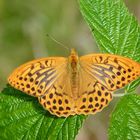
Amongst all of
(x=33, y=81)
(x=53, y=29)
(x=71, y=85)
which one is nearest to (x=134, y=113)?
(x=71, y=85)

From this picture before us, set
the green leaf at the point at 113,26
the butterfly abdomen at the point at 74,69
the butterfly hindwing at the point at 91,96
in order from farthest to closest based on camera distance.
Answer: the green leaf at the point at 113,26 < the butterfly abdomen at the point at 74,69 < the butterfly hindwing at the point at 91,96

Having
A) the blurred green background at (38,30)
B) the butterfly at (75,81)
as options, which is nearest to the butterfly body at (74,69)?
the butterfly at (75,81)

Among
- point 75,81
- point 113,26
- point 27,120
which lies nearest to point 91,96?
point 75,81

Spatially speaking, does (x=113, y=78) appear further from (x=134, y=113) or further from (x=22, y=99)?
(x=22, y=99)

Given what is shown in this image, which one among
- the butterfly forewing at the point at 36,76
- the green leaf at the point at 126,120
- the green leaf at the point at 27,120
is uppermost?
the butterfly forewing at the point at 36,76

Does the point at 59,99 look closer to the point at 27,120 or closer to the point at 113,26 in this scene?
the point at 27,120

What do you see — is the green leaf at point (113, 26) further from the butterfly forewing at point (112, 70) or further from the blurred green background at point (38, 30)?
the blurred green background at point (38, 30)

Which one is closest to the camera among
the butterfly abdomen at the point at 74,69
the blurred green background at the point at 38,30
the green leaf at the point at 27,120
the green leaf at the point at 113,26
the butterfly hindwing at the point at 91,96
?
the butterfly hindwing at the point at 91,96
